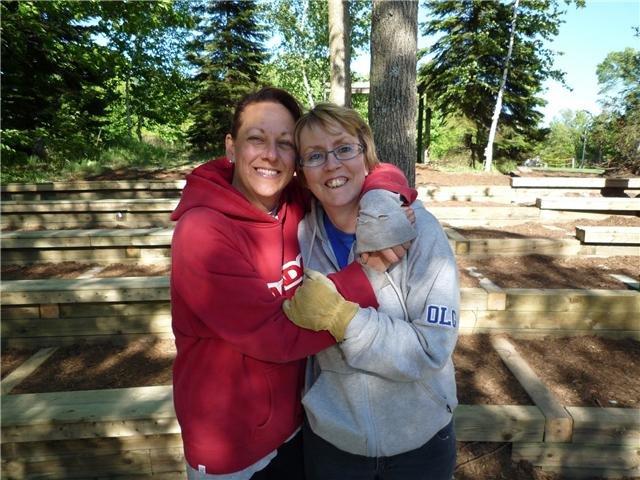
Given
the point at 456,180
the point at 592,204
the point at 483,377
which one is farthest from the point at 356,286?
the point at 456,180

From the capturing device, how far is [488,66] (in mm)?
18188

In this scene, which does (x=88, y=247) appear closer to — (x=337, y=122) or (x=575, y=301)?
(x=337, y=122)

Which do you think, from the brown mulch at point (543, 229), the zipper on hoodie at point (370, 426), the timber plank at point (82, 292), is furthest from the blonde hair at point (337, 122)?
the brown mulch at point (543, 229)

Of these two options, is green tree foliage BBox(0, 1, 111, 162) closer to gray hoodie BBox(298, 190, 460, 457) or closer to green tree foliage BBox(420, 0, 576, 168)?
gray hoodie BBox(298, 190, 460, 457)

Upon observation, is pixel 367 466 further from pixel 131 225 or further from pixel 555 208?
pixel 555 208

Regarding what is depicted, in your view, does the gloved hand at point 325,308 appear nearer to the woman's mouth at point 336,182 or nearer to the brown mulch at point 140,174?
the woman's mouth at point 336,182

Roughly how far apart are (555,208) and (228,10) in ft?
57.0

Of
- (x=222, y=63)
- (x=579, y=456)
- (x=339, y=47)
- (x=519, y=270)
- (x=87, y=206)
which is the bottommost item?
(x=579, y=456)

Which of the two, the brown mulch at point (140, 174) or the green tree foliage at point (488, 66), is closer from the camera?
the brown mulch at point (140, 174)

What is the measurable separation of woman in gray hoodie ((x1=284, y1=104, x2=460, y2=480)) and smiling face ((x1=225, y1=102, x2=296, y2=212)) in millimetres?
62

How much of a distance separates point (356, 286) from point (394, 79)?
2.75 metres

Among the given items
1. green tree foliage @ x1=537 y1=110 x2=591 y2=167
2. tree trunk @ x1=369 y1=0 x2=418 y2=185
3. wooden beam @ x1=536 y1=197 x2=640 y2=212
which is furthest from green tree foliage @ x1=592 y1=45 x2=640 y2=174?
green tree foliage @ x1=537 y1=110 x2=591 y2=167

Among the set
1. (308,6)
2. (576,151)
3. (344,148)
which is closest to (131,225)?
(344,148)

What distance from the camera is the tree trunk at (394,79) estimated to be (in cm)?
346
